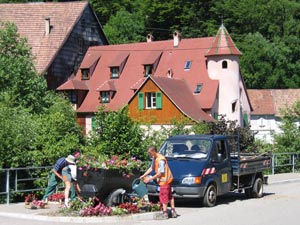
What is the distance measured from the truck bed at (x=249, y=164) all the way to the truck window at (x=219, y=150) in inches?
19.7

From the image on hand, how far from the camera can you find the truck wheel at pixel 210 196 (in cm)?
1686

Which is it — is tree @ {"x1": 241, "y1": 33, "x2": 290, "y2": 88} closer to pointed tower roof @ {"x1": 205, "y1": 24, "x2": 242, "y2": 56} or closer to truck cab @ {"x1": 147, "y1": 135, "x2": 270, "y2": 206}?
pointed tower roof @ {"x1": 205, "y1": 24, "x2": 242, "y2": 56}

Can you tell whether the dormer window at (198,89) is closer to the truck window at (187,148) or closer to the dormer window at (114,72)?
the dormer window at (114,72)

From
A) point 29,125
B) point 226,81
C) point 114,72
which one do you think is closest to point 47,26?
point 114,72

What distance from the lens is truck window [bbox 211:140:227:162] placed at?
17.6 meters

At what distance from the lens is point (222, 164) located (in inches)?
700

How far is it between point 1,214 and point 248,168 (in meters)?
7.57

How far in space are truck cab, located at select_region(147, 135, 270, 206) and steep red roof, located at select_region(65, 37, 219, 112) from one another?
3496 cm

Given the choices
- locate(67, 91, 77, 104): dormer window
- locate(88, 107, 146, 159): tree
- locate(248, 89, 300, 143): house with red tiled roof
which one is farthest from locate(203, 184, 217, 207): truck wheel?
locate(248, 89, 300, 143): house with red tiled roof

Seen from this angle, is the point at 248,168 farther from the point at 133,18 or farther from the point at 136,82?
the point at 133,18

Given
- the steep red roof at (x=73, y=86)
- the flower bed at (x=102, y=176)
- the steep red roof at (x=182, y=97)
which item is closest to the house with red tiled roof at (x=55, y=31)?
the steep red roof at (x=73, y=86)

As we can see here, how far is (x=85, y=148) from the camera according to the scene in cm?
2586

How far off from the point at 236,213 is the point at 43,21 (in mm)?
44839

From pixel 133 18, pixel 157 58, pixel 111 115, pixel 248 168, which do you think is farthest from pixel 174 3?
pixel 248 168
